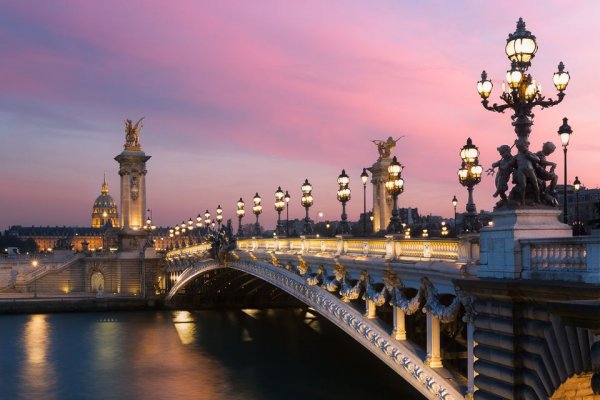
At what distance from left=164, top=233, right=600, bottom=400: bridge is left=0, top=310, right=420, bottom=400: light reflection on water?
19.7 ft

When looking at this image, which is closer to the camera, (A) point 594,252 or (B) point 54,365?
(A) point 594,252

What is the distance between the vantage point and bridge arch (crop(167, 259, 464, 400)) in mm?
20594

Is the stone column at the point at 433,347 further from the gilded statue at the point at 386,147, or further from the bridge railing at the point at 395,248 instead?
the gilded statue at the point at 386,147

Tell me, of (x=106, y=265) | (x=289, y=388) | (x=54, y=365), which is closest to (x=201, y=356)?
(x=54, y=365)

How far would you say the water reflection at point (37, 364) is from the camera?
37938 millimetres

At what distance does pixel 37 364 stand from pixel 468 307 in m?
34.2

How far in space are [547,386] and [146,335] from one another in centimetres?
4669

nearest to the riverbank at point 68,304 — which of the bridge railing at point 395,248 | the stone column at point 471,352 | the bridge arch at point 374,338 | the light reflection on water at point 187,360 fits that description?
the light reflection on water at point 187,360

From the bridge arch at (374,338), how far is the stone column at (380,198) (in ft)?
88.9

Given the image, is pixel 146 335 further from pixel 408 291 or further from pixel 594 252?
pixel 594 252

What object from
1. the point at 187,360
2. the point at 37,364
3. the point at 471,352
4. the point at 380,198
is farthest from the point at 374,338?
the point at 380,198

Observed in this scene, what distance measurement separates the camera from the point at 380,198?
228 ft

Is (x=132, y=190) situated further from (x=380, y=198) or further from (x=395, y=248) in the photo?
(x=395, y=248)

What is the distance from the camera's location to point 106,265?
290 ft
